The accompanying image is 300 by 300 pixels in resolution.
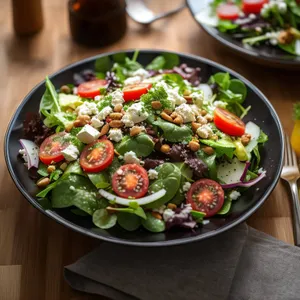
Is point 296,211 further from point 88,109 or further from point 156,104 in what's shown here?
point 88,109

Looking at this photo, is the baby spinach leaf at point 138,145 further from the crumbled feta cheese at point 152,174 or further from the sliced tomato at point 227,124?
the sliced tomato at point 227,124

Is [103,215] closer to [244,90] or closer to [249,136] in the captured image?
[249,136]

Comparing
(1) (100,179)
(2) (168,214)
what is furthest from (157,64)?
(2) (168,214)

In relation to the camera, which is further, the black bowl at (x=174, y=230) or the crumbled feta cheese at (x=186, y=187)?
the crumbled feta cheese at (x=186, y=187)

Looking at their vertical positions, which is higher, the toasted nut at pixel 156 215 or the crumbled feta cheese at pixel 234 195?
the toasted nut at pixel 156 215

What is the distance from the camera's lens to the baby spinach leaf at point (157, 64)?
2.71m

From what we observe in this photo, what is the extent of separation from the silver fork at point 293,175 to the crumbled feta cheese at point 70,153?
3.06ft

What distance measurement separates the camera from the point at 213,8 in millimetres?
3068

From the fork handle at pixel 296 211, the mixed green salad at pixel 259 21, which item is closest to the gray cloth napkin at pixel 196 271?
the fork handle at pixel 296 211

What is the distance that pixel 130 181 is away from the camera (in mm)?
1984

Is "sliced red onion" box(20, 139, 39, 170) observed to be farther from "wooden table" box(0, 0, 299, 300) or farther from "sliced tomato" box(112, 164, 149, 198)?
"sliced tomato" box(112, 164, 149, 198)

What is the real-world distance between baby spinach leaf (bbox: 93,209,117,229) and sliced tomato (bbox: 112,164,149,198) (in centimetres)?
9

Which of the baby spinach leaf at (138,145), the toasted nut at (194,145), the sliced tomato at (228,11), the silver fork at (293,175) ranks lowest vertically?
the silver fork at (293,175)

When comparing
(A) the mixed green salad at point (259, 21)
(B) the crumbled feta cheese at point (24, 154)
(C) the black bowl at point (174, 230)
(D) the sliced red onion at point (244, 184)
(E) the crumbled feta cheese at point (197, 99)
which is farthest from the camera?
(A) the mixed green salad at point (259, 21)
